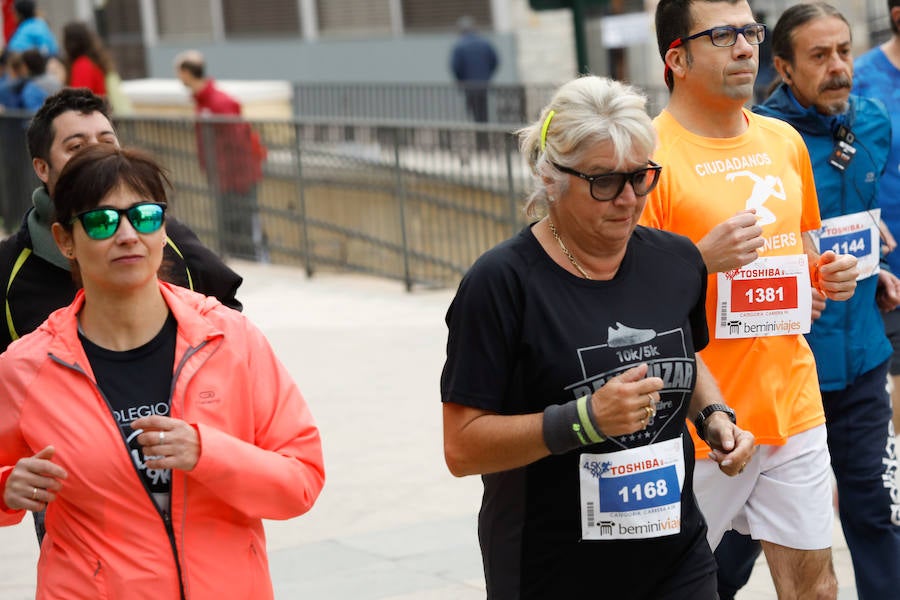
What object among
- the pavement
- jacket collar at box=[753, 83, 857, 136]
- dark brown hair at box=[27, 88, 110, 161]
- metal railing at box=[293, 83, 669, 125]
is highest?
dark brown hair at box=[27, 88, 110, 161]

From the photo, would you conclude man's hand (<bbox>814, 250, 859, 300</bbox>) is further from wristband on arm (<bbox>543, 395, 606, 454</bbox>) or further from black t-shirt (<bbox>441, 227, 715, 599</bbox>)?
wristband on arm (<bbox>543, 395, 606, 454</bbox>)

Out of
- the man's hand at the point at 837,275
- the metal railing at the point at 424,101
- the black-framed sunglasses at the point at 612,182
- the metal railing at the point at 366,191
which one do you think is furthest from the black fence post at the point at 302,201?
the black-framed sunglasses at the point at 612,182

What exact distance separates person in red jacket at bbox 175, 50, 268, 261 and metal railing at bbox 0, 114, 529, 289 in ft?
0.07

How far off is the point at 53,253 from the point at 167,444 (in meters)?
1.28

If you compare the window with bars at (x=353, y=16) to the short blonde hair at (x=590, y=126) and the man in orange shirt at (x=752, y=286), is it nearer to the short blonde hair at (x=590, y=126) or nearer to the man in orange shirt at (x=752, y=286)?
the man in orange shirt at (x=752, y=286)

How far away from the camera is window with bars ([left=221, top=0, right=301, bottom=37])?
31.2 meters

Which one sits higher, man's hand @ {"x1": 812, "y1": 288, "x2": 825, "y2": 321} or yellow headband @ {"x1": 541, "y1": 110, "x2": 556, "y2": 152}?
yellow headband @ {"x1": 541, "y1": 110, "x2": 556, "y2": 152}

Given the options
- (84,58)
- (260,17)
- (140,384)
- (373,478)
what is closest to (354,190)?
(84,58)

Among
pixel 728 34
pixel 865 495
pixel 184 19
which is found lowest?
pixel 865 495

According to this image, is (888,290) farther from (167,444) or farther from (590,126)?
(167,444)

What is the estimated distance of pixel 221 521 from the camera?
3367 mm

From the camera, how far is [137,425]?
318cm

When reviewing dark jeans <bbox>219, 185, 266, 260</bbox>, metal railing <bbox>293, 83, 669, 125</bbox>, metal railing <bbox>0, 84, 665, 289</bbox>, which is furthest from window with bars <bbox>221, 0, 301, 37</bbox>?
dark jeans <bbox>219, 185, 266, 260</bbox>

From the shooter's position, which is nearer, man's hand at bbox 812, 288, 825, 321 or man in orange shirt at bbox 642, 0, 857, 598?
man in orange shirt at bbox 642, 0, 857, 598
